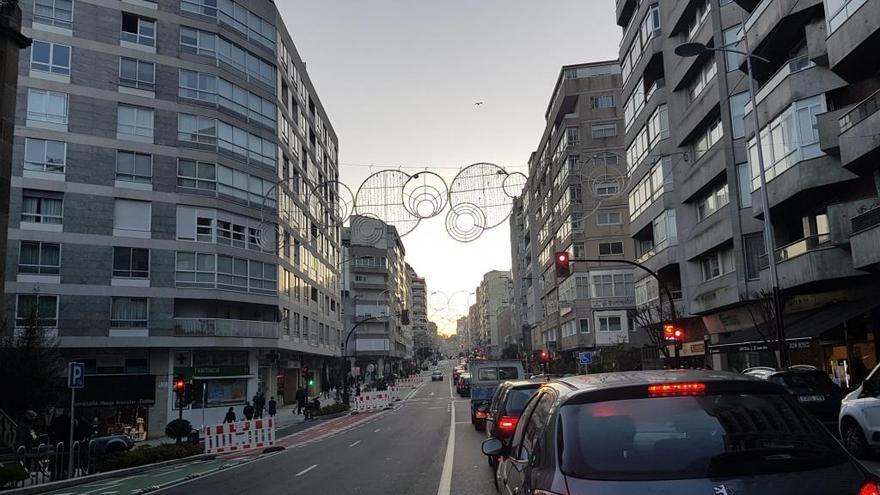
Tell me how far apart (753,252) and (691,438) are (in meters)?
27.3

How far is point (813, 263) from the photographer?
22.1 metres

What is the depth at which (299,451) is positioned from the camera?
68.4 ft

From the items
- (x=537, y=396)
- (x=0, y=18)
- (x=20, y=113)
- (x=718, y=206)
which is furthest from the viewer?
(x=20, y=113)

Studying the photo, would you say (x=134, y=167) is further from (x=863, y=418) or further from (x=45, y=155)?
(x=863, y=418)

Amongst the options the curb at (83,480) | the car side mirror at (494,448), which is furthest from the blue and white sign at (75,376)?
the car side mirror at (494,448)

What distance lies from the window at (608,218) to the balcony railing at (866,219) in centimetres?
4227

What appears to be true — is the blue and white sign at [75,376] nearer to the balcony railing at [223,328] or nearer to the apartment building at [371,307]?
the balcony railing at [223,328]

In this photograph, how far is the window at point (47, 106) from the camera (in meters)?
36.4

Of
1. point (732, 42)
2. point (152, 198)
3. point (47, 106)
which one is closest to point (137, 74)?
point (47, 106)

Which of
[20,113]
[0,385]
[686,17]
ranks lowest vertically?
[0,385]

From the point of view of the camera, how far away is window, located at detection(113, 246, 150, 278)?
125 feet

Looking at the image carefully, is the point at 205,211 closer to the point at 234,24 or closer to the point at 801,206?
the point at 234,24

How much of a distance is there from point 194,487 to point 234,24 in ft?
122

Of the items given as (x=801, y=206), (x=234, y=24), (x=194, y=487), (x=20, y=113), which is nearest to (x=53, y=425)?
(x=194, y=487)
